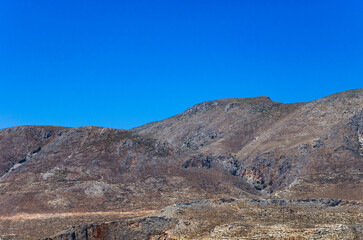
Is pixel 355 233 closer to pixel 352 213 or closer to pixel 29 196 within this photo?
pixel 352 213

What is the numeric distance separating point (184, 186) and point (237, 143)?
38.0 meters

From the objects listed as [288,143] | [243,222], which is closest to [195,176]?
[288,143]

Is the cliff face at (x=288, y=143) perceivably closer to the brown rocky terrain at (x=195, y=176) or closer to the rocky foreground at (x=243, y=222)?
the brown rocky terrain at (x=195, y=176)

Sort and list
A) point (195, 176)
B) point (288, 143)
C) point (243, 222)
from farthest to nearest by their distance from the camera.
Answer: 1. point (288, 143)
2. point (195, 176)
3. point (243, 222)

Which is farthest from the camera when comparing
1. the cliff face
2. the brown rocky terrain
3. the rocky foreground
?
the cliff face

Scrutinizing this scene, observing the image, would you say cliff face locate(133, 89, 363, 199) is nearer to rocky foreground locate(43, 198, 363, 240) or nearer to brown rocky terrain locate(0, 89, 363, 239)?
brown rocky terrain locate(0, 89, 363, 239)

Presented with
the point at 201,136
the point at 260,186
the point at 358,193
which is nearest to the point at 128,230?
the point at 358,193

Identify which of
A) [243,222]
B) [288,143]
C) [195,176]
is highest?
[288,143]

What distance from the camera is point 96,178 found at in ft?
218

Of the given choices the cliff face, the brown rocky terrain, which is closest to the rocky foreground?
A: the brown rocky terrain

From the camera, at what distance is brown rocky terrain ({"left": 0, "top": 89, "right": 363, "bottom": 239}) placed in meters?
34.2

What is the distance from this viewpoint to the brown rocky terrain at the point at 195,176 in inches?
1347

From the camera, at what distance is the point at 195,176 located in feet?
226

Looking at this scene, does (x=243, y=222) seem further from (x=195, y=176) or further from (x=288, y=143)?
(x=288, y=143)
